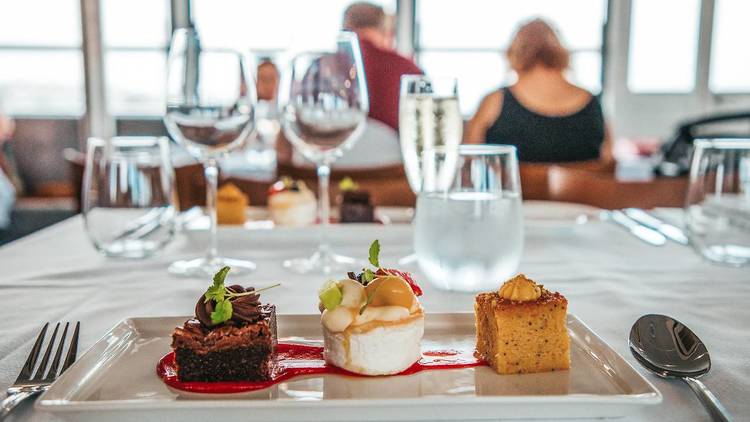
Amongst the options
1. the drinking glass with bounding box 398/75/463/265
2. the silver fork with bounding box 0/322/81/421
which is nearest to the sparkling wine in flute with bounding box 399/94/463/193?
the drinking glass with bounding box 398/75/463/265

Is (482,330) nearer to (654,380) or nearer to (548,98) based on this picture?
(654,380)

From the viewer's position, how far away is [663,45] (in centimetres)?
709

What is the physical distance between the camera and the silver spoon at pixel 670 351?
2.19 feet

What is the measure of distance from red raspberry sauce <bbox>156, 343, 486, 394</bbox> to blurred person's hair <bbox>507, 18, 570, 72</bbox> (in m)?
3.37

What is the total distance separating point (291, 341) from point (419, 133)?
0.62 metres

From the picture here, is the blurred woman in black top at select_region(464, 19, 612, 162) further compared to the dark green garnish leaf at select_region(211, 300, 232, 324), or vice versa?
the blurred woman in black top at select_region(464, 19, 612, 162)

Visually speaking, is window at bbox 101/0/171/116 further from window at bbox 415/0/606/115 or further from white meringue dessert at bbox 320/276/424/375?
white meringue dessert at bbox 320/276/424/375

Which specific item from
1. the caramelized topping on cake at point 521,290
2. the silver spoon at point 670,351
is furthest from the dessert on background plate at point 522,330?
the silver spoon at point 670,351

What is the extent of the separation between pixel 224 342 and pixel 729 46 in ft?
25.8

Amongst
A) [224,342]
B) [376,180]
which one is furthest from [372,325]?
[376,180]

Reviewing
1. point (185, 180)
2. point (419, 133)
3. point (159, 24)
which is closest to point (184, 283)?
point (419, 133)

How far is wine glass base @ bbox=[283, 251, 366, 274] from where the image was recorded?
3.80ft

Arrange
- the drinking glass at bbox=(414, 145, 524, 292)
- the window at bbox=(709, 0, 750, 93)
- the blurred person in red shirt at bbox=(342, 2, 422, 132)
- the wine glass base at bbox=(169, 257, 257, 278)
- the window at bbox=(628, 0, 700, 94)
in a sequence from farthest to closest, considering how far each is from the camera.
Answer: the window at bbox=(709, 0, 750, 93), the window at bbox=(628, 0, 700, 94), the blurred person in red shirt at bbox=(342, 2, 422, 132), the wine glass base at bbox=(169, 257, 257, 278), the drinking glass at bbox=(414, 145, 524, 292)

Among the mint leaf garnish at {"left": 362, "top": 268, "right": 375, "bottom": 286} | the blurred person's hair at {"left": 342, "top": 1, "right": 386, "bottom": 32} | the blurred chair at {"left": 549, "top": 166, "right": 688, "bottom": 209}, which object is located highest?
the blurred person's hair at {"left": 342, "top": 1, "right": 386, "bottom": 32}
